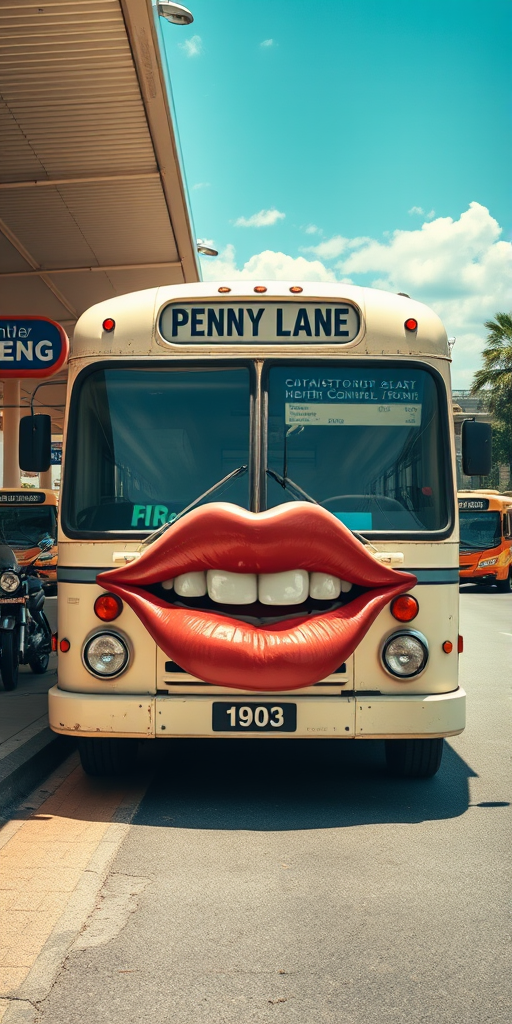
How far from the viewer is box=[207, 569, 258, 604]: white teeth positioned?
19.0ft

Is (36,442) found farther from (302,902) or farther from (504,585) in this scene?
(504,585)

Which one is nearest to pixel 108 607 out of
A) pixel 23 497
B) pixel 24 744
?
pixel 24 744

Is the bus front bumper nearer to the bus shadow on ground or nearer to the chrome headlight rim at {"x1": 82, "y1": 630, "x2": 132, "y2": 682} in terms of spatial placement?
the chrome headlight rim at {"x1": 82, "y1": 630, "x2": 132, "y2": 682}

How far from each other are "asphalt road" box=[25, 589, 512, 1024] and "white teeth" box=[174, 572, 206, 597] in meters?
1.15

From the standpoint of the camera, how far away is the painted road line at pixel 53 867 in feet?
12.5

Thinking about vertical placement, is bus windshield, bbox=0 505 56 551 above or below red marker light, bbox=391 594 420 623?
above

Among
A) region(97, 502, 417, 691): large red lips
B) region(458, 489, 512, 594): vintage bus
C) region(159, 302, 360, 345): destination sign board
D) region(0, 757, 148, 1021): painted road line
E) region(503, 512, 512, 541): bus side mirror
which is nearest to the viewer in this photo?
region(0, 757, 148, 1021): painted road line

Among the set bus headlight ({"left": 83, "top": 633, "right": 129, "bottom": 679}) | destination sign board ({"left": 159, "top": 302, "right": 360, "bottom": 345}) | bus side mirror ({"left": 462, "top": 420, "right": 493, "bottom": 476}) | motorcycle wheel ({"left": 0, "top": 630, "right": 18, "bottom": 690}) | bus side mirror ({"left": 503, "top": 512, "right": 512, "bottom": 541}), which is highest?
destination sign board ({"left": 159, "top": 302, "right": 360, "bottom": 345})

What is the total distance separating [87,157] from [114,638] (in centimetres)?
1052

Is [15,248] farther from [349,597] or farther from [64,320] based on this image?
[349,597]

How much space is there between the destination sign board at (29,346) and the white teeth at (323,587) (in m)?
4.16

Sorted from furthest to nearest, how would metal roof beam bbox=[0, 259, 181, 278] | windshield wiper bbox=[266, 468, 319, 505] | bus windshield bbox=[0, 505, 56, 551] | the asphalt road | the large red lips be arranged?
bus windshield bbox=[0, 505, 56, 551] → metal roof beam bbox=[0, 259, 181, 278] → windshield wiper bbox=[266, 468, 319, 505] → the large red lips → the asphalt road

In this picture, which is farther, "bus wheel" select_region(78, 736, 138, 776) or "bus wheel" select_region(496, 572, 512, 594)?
"bus wheel" select_region(496, 572, 512, 594)

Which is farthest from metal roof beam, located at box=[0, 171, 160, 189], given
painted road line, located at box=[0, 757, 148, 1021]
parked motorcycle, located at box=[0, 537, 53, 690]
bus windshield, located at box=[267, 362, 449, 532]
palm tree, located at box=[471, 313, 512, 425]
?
palm tree, located at box=[471, 313, 512, 425]
